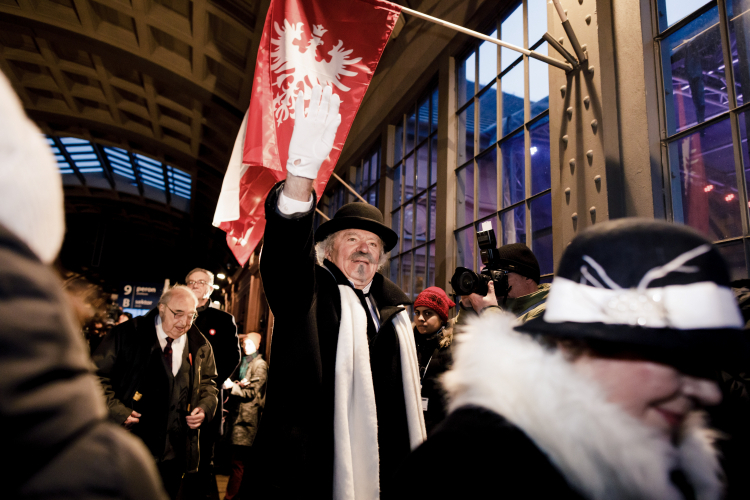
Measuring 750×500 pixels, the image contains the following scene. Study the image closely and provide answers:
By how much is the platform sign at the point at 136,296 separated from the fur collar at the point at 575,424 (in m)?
32.0

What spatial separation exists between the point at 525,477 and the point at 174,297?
2.74m

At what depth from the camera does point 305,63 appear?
3094mm

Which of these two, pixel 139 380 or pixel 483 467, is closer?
pixel 483 467

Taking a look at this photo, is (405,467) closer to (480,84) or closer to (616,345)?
(616,345)

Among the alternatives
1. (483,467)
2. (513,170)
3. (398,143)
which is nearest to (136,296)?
(398,143)

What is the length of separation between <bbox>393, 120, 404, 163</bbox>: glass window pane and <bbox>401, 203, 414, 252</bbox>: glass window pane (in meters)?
0.95

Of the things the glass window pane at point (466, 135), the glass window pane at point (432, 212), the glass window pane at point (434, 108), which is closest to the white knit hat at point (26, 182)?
the glass window pane at point (466, 135)

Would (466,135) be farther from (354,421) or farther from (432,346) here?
(354,421)

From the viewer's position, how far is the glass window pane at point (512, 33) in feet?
13.9

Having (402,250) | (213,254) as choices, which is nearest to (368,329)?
(402,250)

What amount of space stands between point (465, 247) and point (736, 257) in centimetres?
257

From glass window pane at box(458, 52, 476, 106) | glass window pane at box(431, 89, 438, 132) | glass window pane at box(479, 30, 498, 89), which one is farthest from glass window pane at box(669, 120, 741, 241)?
glass window pane at box(431, 89, 438, 132)

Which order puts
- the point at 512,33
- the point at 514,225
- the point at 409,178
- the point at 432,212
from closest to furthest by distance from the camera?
the point at 514,225 < the point at 512,33 < the point at 432,212 < the point at 409,178

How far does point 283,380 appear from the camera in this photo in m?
1.54
